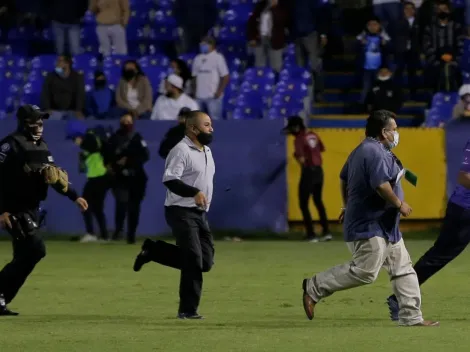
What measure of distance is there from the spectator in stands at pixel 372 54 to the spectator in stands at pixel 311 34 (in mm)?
981

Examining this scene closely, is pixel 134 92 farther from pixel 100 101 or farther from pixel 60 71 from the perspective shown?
pixel 60 71

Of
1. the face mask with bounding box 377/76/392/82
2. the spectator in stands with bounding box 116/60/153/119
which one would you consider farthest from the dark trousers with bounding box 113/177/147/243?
the face mask with bounding box 377/76/392/82

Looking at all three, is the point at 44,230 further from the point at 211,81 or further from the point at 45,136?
the point at 211,81

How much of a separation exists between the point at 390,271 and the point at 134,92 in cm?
1304

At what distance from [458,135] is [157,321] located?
11.6 m

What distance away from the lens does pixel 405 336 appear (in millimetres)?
10594

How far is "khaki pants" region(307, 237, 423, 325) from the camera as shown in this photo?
11.2 meters

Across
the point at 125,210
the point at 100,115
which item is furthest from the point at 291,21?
the point at 125,210

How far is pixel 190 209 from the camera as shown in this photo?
1201cm

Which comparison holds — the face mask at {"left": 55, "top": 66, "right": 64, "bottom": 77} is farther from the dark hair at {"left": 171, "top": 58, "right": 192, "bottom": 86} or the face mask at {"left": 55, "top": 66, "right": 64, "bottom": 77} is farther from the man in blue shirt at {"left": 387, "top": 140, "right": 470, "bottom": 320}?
the man in blue shirt at {"left": 387, "top": 140, "right": 470, "bottom": 320}

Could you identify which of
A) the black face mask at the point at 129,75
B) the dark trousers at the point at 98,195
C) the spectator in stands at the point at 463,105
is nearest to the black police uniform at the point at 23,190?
the dark trousers at the point at 98,195

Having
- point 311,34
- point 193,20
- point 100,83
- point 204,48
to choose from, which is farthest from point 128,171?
point 193,20

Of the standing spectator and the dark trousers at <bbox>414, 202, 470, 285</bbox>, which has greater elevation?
the standing spectator

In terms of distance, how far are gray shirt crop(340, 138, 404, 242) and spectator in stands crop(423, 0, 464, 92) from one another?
1297 centimetres
